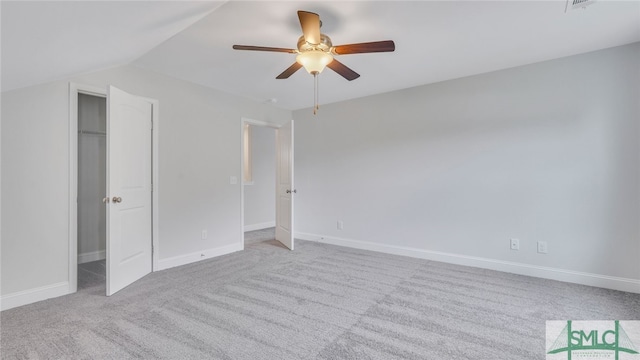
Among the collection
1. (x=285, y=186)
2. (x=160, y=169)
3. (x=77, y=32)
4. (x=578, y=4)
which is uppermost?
(x=578, y=4)

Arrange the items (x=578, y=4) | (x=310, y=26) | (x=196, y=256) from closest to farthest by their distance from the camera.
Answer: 1. (x=310, y=26)
2. (x=578, y=4)
3. (x=196, y=256)

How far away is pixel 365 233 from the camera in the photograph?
14.6 ft

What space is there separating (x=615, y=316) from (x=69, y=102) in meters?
5.17

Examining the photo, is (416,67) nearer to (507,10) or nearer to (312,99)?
(507,10)

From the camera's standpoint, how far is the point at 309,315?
2309 millimetres

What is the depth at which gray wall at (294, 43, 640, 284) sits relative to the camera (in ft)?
9.16

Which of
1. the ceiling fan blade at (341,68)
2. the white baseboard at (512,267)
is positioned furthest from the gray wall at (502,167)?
the ceiling fan blade at (341,68)

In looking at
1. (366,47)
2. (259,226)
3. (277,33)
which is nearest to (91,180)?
(259,226)

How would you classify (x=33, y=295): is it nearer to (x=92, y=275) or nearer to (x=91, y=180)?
(x=92, y=275)

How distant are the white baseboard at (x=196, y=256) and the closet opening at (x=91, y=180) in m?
0.96

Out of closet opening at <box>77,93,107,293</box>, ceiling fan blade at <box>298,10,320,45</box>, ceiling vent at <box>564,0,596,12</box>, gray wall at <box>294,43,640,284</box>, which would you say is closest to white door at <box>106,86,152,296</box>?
closet opening at <box>77,93,107,293</box>

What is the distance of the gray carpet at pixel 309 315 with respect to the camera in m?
1.86

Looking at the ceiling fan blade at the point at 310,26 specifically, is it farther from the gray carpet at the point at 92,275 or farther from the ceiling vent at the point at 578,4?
the gray carpet at the point at 92,275

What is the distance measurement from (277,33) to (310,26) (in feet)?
2.12
